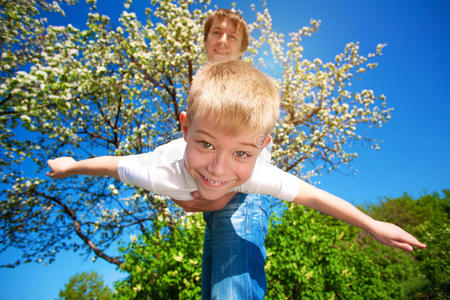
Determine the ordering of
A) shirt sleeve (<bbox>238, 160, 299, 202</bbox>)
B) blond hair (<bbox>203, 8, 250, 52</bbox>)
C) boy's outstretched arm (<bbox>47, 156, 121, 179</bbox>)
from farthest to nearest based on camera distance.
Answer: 1. blond hair (<bbox>203, 8, 250, 52</bbox>)
2. boy's outstretched arm (<bbox>47, 156, 121, 179</bbox>)
3. shirt sleeve (<bbox>238, 160, 299, 202</bbox>)

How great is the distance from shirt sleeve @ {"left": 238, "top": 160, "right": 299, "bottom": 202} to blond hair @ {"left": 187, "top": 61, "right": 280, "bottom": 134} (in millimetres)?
362

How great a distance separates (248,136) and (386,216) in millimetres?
16234

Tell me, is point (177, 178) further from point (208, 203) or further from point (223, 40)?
point (223, 40)

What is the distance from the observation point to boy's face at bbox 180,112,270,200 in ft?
4.83

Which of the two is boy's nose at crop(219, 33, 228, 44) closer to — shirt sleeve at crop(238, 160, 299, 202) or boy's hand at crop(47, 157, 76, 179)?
shirt sleeve at crop(238, 160, 299, 202)

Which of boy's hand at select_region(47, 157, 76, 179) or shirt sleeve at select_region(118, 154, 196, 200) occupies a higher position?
boy's hand at select_region(47, 157, 76, 179)

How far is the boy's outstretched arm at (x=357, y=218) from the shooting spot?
1649 millimetres

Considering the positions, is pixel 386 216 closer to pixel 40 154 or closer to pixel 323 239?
pixel 323 239

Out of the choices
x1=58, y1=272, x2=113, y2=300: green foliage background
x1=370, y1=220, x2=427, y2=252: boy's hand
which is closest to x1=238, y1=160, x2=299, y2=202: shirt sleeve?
x1=370, y1=220, x2=427, y2=252: boy's hand

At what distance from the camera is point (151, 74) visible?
657 centimetres

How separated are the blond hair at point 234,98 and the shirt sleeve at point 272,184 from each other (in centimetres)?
36

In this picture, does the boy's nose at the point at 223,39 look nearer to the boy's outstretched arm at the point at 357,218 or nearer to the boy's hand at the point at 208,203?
the boy's hand at the point at 208,203

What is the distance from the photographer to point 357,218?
1.70 m

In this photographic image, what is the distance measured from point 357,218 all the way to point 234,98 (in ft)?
3.89
